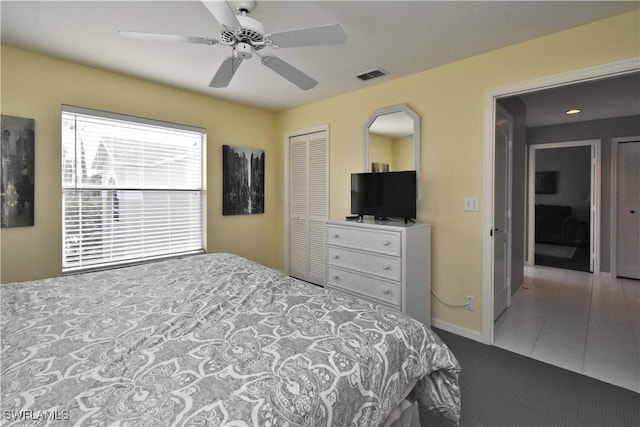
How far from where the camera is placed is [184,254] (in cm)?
356

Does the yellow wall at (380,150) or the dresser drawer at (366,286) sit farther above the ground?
the yellow wall at (380,150)

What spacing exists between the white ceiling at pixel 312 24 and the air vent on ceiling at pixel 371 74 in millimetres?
83

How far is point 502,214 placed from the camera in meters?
3.17

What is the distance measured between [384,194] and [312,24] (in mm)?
1630

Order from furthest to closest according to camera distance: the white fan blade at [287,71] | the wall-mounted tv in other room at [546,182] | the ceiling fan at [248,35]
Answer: the wall-mounted tv in other room at [546,182]
the white fan blade at [287,71]
the ceiling fan at [248,35]

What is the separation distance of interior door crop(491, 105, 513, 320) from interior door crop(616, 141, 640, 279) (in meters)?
2.61

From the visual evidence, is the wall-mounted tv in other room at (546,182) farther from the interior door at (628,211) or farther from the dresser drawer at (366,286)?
the dresser drawer at (366,286)

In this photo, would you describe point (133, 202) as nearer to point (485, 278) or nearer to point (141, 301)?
point (141, 301)

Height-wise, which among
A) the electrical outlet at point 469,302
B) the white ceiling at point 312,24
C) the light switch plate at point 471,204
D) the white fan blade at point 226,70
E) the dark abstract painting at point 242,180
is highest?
the white ceiling at point 312,24

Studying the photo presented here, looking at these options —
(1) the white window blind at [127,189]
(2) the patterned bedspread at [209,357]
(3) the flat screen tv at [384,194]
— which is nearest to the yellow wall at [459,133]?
(3) the flat screen tv at [384,194]

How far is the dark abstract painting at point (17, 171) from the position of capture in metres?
2.44

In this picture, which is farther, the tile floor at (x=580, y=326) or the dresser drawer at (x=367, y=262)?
the dresser drawer at (x=367, y=262)

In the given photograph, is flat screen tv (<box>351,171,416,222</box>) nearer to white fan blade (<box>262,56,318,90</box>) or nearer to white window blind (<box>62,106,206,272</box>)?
white fan blade (<box>262,56,318,90</box>)

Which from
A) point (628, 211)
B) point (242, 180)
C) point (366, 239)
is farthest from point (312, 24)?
point (628, 211)
